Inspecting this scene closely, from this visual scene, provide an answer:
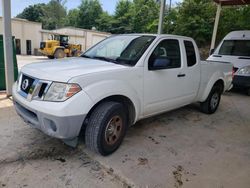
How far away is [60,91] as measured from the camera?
2.84 m

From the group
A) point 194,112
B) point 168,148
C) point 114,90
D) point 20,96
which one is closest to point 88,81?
point 114,90

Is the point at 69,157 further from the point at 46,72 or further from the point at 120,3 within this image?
the point at 120,3

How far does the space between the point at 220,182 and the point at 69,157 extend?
1.97m

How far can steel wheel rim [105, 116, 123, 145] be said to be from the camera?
3.33 metres

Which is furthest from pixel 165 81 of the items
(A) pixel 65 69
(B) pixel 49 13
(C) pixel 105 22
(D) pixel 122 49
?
(B) pixel 49 13

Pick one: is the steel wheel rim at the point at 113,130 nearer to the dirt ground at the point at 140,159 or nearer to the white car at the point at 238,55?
the dirt ground at the point at 140,159

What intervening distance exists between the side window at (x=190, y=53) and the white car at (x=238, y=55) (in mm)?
3970

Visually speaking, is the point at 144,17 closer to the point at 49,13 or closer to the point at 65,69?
the point at 49,13

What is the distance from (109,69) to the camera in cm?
327

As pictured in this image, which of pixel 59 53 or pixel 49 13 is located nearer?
Result: pixel 59 53

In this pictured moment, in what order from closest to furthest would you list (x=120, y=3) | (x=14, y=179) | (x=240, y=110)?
(x=14, y=179) < (x=240, y=110) < (x=120, y=3)

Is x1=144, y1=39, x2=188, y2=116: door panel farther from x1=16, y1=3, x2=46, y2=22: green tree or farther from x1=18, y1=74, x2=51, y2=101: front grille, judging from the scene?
x1=16, y1=3, x2=46, y2=22: green tree

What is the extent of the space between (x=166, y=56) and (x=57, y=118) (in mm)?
2251

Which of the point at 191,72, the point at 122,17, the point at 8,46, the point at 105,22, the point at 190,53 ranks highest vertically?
the point at 122,17
